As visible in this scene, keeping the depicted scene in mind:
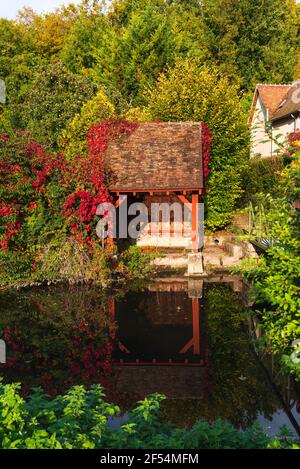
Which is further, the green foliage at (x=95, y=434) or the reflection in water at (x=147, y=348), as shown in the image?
the reflection in water at (x=147, y=348)

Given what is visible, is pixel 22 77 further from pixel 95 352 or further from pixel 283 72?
pixel 95 352

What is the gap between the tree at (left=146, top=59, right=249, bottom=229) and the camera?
2131 centimetres

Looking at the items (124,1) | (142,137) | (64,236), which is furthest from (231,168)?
(124,1)

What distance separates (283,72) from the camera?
42.3 m

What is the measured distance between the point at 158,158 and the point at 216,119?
5.08m

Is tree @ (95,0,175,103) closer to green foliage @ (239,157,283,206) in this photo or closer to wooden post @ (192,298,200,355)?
green foliage @ (239,157,283,206)

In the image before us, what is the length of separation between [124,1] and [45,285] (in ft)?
108

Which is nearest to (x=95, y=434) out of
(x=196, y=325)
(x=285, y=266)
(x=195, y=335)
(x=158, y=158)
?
(x=285, y=266)

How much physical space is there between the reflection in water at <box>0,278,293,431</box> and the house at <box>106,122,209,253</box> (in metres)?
3.82

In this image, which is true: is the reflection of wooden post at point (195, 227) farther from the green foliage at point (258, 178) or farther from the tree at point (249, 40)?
the tree at point (249, 40)

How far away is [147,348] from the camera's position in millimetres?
10422

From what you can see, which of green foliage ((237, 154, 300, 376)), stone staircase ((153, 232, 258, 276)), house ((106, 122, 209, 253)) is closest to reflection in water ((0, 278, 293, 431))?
green foliage ((237, 154, 300, 376))

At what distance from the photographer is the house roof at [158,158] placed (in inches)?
671

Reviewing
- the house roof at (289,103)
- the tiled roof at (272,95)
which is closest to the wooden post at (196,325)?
the house roof at (289,103)
